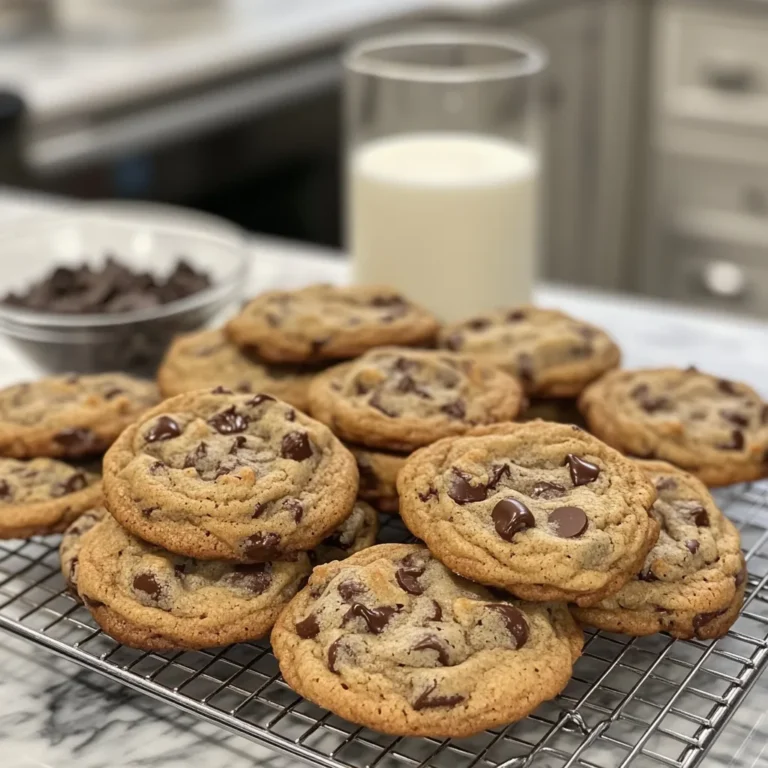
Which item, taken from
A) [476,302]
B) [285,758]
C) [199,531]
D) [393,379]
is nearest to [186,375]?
[393,379]

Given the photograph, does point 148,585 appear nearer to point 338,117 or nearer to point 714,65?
point 338,117

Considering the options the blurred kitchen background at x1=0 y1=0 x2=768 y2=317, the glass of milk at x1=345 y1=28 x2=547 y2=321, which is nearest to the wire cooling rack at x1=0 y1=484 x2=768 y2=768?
the glass of milk at x1=345 y1=28 x2=547 y2=321

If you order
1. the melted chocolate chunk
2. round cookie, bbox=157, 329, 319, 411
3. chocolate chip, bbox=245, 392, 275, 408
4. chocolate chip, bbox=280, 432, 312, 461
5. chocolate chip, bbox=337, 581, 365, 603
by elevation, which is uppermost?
chocolate chip, bbox=245, 392, 275, 408

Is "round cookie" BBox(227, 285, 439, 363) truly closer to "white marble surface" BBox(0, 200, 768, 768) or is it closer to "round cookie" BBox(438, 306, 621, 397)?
"round cookie" BBox(438, 306, 621, 397)

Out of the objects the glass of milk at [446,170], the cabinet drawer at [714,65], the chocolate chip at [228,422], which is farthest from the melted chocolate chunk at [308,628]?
the cabinet drawer at [714,65]

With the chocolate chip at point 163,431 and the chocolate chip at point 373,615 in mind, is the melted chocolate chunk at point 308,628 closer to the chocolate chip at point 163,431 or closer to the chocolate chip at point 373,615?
the chocolate chip at point 373,615

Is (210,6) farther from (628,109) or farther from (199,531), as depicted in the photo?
(199,531)
